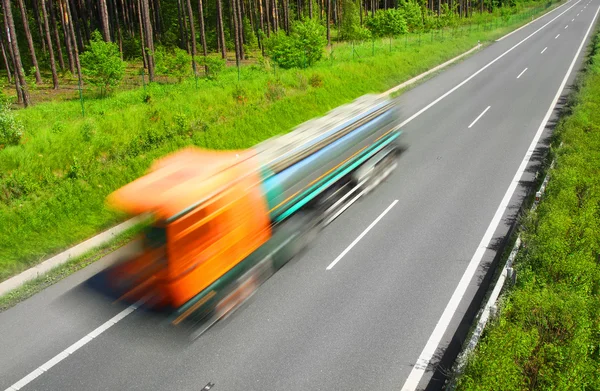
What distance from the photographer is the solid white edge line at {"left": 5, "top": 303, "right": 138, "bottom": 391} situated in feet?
26.7

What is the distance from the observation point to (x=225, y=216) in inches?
349

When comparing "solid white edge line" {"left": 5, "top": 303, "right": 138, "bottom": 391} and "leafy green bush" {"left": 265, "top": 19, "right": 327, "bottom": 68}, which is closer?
"solid white edge line" {"left": 5, "top": 303, "right": 138, "bottom": 391}

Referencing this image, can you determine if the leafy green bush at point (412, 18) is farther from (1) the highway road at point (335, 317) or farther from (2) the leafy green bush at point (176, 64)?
(1) the highway road at point (335, 317)

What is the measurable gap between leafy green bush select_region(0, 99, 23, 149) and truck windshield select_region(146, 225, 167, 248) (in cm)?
1066

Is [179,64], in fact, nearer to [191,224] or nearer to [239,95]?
[239,95]

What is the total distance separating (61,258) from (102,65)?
46.8ft

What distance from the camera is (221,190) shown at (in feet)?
29.4

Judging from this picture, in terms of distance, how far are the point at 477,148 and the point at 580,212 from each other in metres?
7.83

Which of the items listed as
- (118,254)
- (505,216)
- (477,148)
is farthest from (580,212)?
(118,254)

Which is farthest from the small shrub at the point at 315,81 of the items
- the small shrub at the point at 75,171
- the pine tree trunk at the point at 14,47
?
the small shrub at the point at 75,171

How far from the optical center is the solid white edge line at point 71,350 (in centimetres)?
814

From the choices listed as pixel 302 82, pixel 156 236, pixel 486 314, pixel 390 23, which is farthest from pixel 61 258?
pixel 390 23

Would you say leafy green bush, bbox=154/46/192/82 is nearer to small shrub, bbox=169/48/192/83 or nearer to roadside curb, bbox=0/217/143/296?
small shrub, bbox=169/48/192/83

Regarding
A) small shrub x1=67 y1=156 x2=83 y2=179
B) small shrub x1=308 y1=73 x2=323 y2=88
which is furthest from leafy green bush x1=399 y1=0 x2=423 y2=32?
small shrub x1=67 y1=156 x2=83 y2=179
